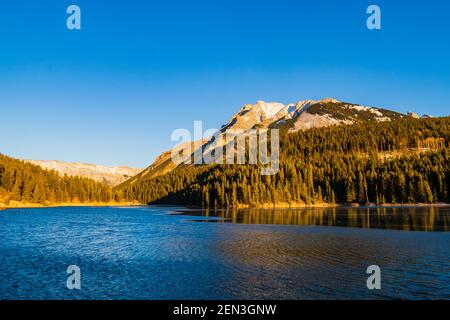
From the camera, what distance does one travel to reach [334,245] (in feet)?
166

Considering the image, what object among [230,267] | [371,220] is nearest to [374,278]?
[230,267]

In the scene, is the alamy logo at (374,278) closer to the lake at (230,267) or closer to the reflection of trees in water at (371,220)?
the lake at (230,267)

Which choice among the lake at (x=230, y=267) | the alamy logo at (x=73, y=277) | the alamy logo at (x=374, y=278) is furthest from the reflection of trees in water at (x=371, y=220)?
the alamy logo at (x=73, y=277)

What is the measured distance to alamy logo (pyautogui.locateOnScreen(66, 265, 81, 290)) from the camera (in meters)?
29.5

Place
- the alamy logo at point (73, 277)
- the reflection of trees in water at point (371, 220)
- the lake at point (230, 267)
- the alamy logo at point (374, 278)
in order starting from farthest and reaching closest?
1. the reflection of trees in water at point (371, 220)
2. the alamy logo at point (73, 277)
3. the alamy logo at point (374, 278)
4. the lake at point (230, 267)

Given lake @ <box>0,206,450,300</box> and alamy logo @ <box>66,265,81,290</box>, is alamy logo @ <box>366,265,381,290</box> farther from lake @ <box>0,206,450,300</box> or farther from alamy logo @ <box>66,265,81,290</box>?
alamy logo @ <box>66,265,81,290</box>

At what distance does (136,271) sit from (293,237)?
111 feet

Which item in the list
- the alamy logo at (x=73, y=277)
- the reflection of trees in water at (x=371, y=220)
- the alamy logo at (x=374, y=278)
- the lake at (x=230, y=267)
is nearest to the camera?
the lake at (x=230, y=267)

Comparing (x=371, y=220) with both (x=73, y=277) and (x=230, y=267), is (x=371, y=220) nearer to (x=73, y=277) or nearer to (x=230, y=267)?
(x=230, y=267)

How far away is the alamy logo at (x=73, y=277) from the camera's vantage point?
29.5 meters

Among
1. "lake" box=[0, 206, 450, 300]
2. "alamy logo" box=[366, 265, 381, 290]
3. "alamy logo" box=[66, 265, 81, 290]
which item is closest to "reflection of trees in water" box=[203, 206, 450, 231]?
"lake" box=[0, 206, 450, 300]

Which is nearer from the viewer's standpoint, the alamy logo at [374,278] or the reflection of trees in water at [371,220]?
the alamy logo at [374,278]

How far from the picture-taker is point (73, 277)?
32219 millimetres
